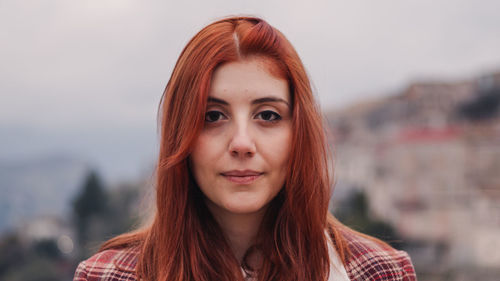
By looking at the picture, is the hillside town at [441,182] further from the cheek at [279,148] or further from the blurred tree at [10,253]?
the cheek at [279,148]

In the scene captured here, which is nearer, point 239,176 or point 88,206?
point 239,176

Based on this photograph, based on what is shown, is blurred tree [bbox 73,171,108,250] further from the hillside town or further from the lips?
the lips

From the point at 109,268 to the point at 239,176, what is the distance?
16.6 inches

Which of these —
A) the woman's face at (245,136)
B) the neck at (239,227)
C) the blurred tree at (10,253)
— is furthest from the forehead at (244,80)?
the blurred tree at (10,253)

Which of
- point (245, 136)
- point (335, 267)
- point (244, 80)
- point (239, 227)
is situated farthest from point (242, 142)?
point (335, 267)

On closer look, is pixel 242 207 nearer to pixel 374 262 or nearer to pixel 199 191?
pixel 199 191

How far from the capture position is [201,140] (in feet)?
4.14

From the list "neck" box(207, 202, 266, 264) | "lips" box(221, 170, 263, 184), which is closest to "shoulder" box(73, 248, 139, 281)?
"neck" box(207, 202, 266, 264)

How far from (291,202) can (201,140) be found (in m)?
0.26

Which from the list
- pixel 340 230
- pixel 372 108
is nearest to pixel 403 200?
pixel 372 108

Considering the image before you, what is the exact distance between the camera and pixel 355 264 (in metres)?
1.41

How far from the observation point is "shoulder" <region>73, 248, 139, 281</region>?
137cm

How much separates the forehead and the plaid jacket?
1.54 feet

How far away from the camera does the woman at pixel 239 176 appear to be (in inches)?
49.2
